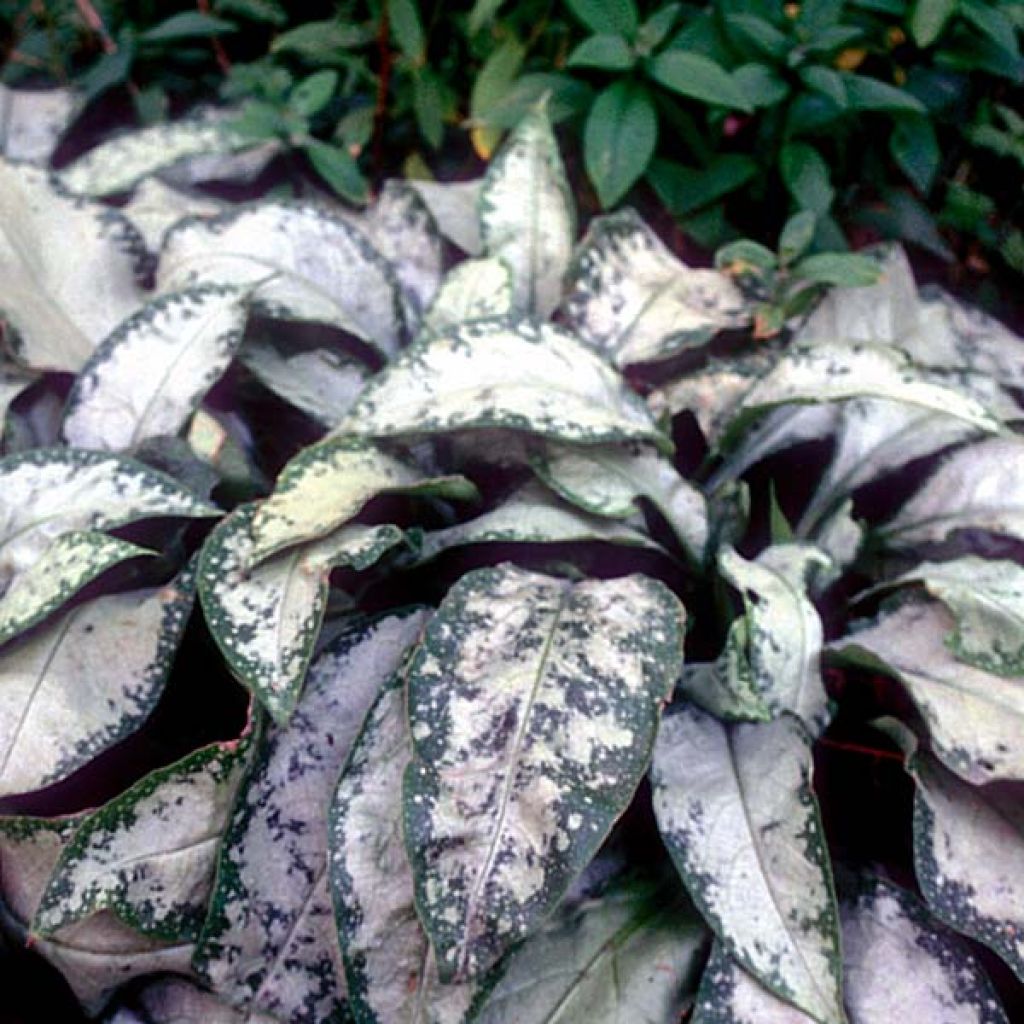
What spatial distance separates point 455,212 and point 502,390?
71cm

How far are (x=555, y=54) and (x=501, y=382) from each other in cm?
93

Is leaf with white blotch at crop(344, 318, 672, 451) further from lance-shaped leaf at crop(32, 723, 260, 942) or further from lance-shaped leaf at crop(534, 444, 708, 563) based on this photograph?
lance-shaped leaf at crop(32, 723, 260, 942)

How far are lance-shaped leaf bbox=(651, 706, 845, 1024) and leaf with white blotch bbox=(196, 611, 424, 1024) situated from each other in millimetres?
386

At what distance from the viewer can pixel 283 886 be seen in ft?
4.71

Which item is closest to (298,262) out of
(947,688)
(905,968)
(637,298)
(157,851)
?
(637,298)

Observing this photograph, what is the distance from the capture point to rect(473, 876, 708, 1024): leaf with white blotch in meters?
1.43

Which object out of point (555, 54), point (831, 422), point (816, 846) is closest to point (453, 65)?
point (555, 54)

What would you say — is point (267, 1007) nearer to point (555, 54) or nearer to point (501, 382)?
point (501, 382)

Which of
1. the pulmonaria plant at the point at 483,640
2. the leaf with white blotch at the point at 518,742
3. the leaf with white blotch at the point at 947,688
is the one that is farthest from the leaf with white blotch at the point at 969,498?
the leaf with white blotch at the point at 518,742

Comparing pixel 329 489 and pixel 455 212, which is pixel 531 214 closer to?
pixel 455 212

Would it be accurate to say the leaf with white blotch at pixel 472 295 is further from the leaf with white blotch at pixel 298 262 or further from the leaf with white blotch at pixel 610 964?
the leaf with white blotch at pixel 610 964

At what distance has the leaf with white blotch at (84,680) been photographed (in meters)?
1.44

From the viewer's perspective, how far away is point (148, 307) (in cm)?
183

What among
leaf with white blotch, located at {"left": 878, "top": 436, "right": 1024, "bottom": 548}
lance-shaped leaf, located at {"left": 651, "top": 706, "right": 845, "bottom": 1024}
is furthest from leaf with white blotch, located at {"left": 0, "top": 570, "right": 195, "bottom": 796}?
leaf with white blotch, located at {"left": 878, "top": 436, "right": 1024, "bottom": 548}
